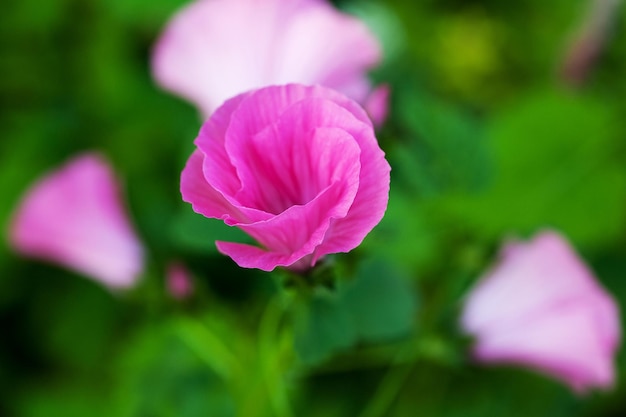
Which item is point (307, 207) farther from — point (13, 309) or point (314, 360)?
point (13, 309)

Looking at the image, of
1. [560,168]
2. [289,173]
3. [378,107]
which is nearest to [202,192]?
[289,173]

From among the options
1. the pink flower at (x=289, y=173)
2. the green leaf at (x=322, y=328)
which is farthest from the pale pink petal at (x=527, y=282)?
the pink flower at (x=289, y=173)

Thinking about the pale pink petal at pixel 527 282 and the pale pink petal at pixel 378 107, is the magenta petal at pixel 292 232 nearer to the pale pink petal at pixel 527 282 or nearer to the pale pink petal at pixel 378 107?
the pale pink petal at pixel 378 107

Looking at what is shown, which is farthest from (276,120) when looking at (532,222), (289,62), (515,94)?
(515,94)

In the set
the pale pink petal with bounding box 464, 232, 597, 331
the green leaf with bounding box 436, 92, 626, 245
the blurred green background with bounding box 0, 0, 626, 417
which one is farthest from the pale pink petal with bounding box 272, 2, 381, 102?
the green leaf with bounding box 436, 92, 626, 245

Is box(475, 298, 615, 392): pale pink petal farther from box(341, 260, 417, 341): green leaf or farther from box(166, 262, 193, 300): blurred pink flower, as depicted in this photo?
box(166, 262, 193, 300): blurred pink flower

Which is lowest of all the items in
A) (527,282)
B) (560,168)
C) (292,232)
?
(560,168)

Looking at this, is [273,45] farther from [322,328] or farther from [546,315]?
[546,315]
